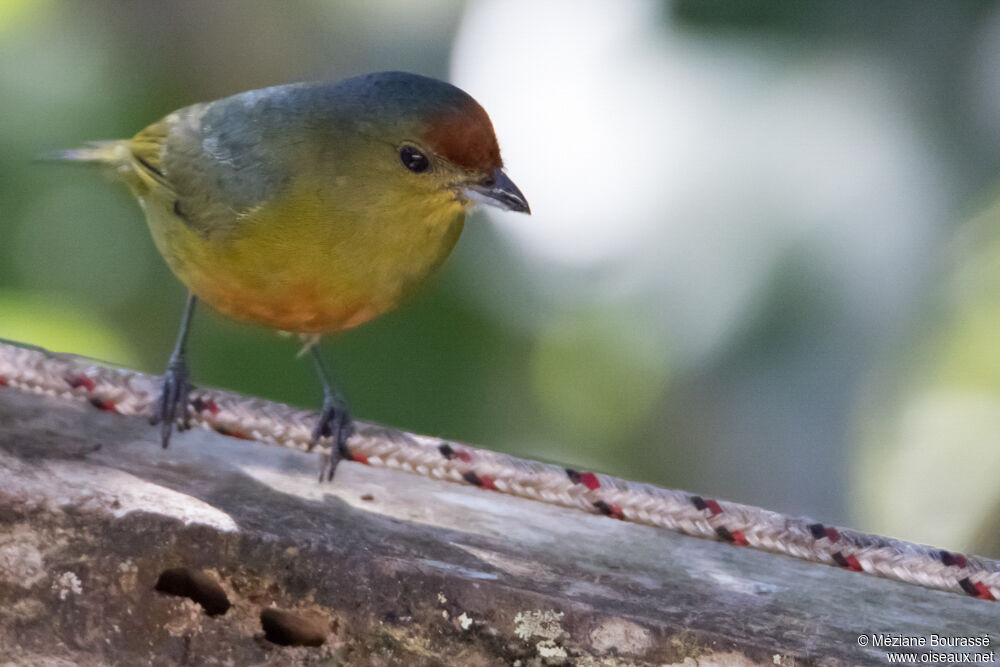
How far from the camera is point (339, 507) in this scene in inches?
81.9

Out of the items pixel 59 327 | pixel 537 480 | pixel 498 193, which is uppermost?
pixel 498 193

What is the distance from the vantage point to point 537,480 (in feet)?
6.51

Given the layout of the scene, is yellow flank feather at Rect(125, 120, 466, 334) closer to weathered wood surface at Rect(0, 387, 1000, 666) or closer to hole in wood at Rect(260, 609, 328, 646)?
weathered wood surface at Rect(0, 387, 1000, 666)

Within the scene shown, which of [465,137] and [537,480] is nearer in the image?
[537,480]

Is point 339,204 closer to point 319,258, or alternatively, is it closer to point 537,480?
point 319,258

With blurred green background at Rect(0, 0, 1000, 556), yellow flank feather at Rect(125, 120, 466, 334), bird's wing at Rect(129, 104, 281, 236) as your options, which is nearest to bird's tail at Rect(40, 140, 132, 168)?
bird's wing at Rect(129, 104, 281, 236)

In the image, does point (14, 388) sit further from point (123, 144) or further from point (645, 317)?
point (645, 317)

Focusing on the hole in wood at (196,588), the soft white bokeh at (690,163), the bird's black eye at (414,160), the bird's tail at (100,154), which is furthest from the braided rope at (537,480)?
the soft white bokeh at (690,163)

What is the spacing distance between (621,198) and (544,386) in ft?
2.27

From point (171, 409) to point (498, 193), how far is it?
86cm

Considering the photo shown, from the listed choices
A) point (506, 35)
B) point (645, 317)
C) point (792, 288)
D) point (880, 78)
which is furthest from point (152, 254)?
point (880, 78)

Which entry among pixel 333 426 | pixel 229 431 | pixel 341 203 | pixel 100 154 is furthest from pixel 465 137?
pixel 100 154

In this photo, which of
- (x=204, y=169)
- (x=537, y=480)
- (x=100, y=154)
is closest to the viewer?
(x=537, y=480)

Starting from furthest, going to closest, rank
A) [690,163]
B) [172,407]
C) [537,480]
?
[690,163]
[172,407]
[537,480]
